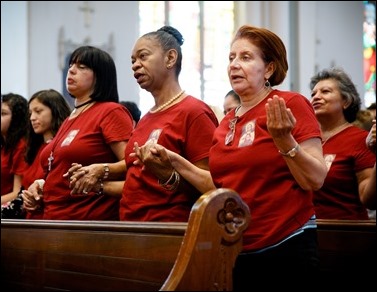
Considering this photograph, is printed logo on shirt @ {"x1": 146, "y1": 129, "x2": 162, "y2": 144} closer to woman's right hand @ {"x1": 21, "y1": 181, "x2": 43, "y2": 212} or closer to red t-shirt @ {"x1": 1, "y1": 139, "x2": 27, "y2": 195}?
woman's right hand @ {"x1": 21, "y1": 181, "x2": 43, "y2": 212}

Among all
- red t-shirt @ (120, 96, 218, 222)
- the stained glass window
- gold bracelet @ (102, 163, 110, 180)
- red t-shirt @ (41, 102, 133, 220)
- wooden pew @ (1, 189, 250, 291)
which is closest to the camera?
wooden pew @ (1, 189, 250, 291)

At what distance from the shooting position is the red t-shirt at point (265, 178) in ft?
8.39

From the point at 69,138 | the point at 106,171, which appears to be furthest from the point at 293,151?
the point at 69,138

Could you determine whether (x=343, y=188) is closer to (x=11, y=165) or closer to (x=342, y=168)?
(x=342, y=168)

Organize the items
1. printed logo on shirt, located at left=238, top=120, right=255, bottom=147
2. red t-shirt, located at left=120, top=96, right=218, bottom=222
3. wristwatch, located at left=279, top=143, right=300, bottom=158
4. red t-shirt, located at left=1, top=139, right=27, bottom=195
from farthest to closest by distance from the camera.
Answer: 1. red t-shirt, located at left=1, top=139, right=27, bottom=195
2. red t-shirt, located at left=120, top=96, right=218, bottom=222
3. printed logo on shirt, located at left=238, top=120, right=255, bottom=147
4. wristwatch, located at left=279, top=143, right=300, bottom=158

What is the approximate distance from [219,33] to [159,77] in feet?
35.5

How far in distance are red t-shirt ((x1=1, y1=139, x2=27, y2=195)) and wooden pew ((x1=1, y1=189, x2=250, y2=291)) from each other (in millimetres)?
1398

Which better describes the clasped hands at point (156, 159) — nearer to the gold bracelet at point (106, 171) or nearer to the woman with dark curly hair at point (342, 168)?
the gold bracelet at point (106, 171)

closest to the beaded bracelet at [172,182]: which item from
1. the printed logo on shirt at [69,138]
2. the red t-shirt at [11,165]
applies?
the printed logo on shirt at [69,138]

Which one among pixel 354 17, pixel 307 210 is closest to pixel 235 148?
pixel 307 210

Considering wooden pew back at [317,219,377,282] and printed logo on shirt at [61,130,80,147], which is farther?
printed logo on shirt at [61,130,80,147]

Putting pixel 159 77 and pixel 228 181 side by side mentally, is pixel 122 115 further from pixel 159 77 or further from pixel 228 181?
pixel 228 181

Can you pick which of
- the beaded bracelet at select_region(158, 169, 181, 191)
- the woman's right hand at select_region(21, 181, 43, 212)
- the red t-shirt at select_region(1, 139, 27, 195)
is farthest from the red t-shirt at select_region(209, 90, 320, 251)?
the red t-shirt at select_region(1, 139, 27, 195)

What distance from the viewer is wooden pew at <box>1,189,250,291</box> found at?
2.25m
